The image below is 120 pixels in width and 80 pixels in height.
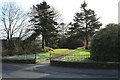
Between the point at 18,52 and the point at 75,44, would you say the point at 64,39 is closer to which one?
the point at 75,44

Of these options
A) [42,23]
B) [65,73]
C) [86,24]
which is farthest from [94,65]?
[86,24]

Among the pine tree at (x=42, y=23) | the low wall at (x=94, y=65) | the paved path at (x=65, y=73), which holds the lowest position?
the paved path at (x=65, y=73)

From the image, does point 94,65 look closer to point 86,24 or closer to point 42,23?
point 42,23

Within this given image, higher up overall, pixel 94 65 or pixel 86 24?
pixel 86 24

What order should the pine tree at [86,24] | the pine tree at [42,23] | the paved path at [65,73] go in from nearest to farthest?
the paved path at [65,73] → the pine tree at [42,23] → the pine tree at [86,24]

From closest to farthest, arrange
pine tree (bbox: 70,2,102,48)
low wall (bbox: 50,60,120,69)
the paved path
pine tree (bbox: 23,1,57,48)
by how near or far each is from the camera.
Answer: the paved path < low wall (bbox: 50,60,120,69) < pine tree (bbox: 23,1,57,48) < pine tree (bbox: 70,2,102,48)

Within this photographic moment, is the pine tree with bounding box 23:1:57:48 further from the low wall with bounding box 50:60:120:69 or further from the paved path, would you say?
the paved path

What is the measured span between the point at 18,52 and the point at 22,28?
660 cm

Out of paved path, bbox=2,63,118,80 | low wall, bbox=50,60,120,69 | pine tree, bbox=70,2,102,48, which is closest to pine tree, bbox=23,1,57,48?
pine tree, bbox=70,2,102,48

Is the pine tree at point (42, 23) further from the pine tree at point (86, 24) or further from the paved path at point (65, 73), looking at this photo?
the paved path at point (65, 73)

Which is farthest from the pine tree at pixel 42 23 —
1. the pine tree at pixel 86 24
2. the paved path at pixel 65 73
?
the paved path at pixel 65 73

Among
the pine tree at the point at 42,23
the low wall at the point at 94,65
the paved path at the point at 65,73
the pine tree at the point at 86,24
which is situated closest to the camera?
the paved path at the point at 65,73

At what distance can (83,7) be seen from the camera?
31453 millimetres

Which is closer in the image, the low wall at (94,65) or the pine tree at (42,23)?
the low wall at (94,65)
